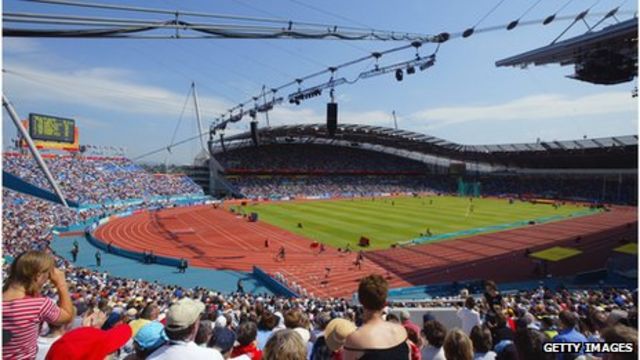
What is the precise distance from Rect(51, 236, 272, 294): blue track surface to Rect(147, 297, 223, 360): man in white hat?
18.9 m

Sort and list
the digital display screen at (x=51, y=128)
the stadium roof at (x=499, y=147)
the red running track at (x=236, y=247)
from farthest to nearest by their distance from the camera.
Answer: the stadium roof at (x=499, y=147)
the digital display screen at (x=51, y=128)
the red running track at (x=236, y=247)

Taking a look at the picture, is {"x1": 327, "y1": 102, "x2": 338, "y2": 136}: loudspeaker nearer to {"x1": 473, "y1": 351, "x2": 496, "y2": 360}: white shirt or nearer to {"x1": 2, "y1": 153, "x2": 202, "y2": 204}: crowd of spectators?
{"x1": 473, "y1": 351, "x2": 496, "y2": 360}: white shirt

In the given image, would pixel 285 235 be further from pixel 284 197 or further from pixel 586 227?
pixel 284 197

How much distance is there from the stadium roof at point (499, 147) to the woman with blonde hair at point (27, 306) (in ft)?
202

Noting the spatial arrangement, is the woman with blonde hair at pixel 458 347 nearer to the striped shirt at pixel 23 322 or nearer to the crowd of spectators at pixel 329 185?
the striped shirt at pixel 23 322

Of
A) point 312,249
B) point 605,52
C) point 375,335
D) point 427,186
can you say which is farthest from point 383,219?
point 427,186

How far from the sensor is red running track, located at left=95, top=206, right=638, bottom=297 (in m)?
23.3

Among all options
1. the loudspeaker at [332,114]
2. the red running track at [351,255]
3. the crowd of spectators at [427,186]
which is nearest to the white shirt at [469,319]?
the red running track at [351,255]

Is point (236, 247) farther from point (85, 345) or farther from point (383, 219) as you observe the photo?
point (85, 345)

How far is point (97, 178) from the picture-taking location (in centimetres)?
5697

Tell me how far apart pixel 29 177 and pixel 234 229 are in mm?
29739

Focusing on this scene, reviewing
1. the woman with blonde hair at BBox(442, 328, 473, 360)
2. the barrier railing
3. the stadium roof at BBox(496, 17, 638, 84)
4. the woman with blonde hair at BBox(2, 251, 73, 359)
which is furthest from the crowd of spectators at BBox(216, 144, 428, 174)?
the woman with blonde hair at BBox(442, 328, 473, 360)

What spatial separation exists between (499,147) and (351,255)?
226ft

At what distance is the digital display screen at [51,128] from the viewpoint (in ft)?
188
